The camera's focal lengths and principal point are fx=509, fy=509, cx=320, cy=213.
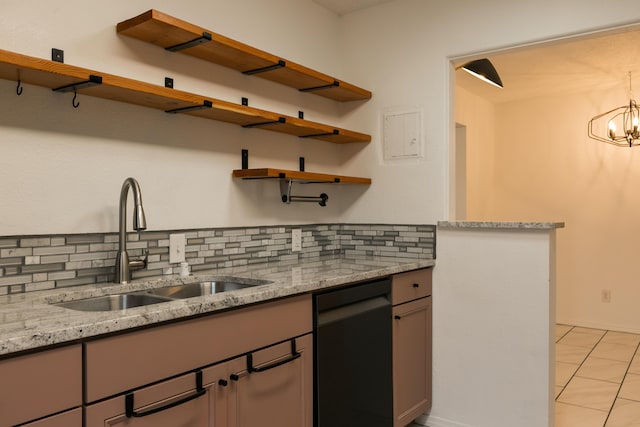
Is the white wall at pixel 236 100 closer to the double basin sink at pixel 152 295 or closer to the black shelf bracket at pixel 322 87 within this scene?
the black shelf bracket at pixel 322 87

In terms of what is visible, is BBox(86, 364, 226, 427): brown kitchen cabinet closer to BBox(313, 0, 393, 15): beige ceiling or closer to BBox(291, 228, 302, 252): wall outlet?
BBox(291, 228, 302, 252): wall outlet

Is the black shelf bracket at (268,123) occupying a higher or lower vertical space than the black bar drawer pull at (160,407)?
higher

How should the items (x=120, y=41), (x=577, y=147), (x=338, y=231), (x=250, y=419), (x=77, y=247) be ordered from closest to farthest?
(x=250, y=419) → (x=77, y=247) → (x=120, y=41) → (x=338, y=231) → (x=577, y=147)

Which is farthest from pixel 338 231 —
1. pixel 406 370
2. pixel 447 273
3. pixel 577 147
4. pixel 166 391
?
pixel 577 147

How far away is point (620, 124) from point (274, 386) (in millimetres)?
4743

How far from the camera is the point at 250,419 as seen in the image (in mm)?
1699

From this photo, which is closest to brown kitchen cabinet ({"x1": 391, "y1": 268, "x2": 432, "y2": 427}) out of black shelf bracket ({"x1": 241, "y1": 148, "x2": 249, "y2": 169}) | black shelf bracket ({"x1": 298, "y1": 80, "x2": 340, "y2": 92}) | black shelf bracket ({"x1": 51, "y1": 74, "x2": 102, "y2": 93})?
black shelf bracket ({"x1": 241, "y1": 148, "x2": 249, "y2": 169})

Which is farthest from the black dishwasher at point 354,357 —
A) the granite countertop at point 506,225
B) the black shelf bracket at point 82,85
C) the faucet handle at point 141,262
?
the black shelf bracket at point 82,85

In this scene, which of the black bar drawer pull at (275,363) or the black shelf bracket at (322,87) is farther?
the black shelf bracket at (322,87)

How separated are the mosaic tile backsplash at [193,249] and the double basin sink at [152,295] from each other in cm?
13

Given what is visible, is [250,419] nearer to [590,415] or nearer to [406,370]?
[406,370]

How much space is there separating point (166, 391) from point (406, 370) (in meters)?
1.48

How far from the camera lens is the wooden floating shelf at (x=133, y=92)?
157 centimetres

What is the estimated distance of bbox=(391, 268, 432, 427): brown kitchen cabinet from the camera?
8.22ft
